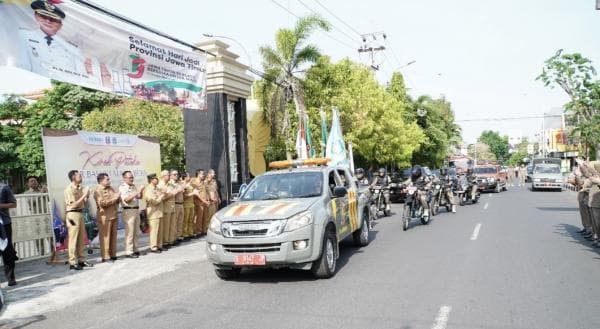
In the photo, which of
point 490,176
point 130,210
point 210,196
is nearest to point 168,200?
point 130,210

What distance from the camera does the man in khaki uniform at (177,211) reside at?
1163 centimetres

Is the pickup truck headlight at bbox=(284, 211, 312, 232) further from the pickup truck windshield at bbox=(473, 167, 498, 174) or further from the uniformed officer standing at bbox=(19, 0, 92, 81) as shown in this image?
the pickup truck windshield at bbox=(473, 167, 498, 174)

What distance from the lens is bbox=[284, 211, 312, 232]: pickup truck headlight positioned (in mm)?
6840

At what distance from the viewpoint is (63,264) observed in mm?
9781

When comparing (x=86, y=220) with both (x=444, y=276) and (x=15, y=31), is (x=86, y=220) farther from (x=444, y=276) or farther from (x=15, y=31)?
(x=444, y=276)

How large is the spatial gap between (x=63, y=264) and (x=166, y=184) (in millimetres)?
→ 2719

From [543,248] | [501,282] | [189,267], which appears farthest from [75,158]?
[543,248]

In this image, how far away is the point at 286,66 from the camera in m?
21.4

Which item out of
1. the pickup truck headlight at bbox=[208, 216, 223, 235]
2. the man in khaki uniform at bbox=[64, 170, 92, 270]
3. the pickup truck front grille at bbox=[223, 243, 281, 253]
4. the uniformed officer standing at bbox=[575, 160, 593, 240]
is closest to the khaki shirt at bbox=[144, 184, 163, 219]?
the man in khaki uniform at bbox=[64, 170, 92, 270]

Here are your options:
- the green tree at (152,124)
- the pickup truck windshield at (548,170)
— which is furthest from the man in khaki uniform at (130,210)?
the pickup truck windshield at (548,170)

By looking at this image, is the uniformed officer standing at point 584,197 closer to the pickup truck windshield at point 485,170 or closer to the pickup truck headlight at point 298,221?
the pickup truck headlight at point 298,221

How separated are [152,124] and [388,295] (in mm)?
25005

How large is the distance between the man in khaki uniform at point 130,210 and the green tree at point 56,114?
2750cm

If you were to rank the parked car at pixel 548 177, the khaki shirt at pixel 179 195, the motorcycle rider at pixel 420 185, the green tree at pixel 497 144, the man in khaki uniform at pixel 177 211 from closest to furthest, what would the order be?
1. the man in khaki uniform at pixel 177 211
2. the khaki shirt at pixel 179 195
3. the motorcycle rider at pixel 420 185
4. the parked car at pixel 548 177
5. the green tree at pixel 497 144
